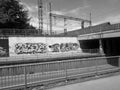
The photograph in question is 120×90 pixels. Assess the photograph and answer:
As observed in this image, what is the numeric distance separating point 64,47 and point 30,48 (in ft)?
26.4

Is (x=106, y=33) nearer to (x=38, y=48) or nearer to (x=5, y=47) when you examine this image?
(x=38, y=48)

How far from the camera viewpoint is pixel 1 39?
21.1m

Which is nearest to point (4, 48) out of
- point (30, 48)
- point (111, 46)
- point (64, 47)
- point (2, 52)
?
point (2, 52)

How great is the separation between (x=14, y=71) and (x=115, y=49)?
2860 cm

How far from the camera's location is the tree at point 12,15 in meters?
30.7

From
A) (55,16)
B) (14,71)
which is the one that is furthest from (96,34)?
(14,71)

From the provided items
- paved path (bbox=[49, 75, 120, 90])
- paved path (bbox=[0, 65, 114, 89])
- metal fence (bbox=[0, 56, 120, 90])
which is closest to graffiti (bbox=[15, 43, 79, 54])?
metal fence (bbox=[0, 56, 120, 90])

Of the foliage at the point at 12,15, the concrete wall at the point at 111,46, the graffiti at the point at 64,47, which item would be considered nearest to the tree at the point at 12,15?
the foliage at the point at 12,15

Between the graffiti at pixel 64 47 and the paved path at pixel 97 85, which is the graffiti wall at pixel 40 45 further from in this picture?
the paved path at pixel 97 85

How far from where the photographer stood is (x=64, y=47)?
2686 centimetres

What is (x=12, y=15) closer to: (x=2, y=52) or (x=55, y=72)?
(x=2, y=52)

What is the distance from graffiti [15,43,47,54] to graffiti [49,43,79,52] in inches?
79.5

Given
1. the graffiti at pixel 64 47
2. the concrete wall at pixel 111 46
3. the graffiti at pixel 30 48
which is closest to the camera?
the graffiti at pixel 30 48

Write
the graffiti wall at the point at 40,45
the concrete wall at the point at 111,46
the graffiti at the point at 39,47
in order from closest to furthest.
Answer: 1. the graffiti wall at the point at 40,45
2. the graffiti at the point at 39,47
3. the concrete wall at the point at 111,46
